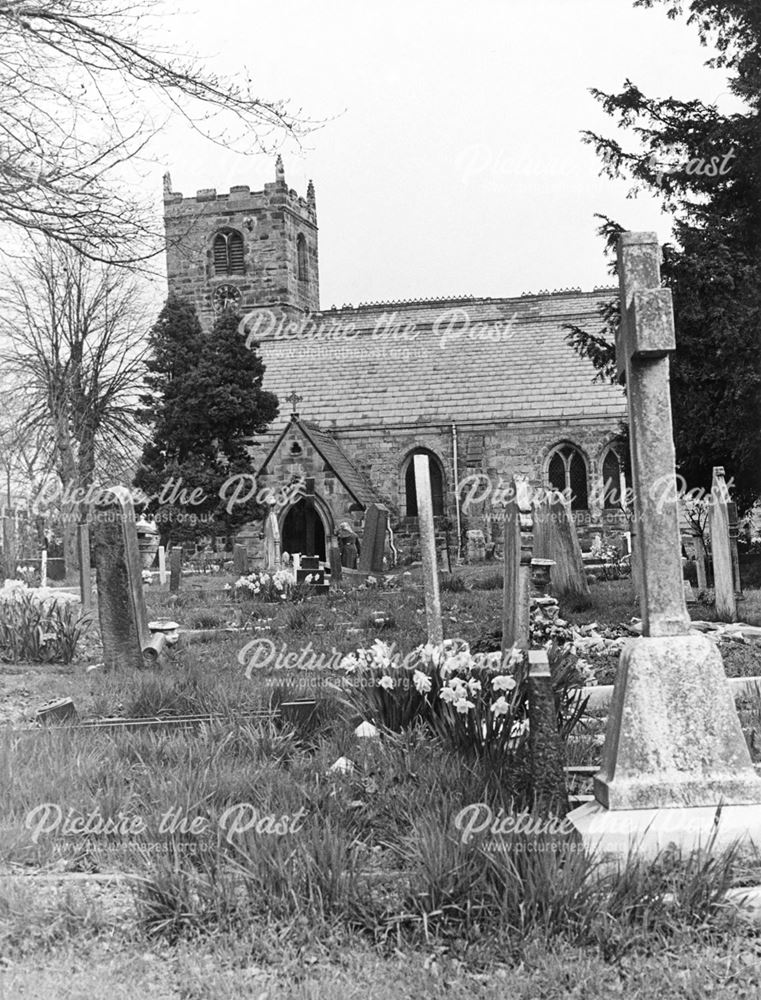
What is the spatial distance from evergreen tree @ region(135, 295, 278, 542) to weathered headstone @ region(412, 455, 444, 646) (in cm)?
1980

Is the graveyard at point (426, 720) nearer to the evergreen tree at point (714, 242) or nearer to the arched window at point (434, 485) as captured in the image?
the evergreen tree at point (714, 242)

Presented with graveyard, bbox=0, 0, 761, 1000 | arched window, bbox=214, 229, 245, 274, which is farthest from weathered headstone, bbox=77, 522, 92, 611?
arched window, bbox=214, 229, 245, 274

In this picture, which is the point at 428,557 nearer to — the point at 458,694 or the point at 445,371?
the point at 458,694

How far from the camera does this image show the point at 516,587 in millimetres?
8477

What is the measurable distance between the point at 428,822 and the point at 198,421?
26.5 meters

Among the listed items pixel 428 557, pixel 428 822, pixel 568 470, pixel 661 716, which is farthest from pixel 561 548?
pixel 568 470

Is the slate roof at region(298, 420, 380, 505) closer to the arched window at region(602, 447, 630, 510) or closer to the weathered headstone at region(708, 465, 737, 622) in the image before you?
the arched window at region(602, 447, 630, 510)

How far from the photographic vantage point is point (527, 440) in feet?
105

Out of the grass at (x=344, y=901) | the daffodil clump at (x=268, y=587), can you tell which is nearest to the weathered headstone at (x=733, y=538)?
the daffodil clump at (x=268, y=587)

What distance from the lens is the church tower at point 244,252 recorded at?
138ft

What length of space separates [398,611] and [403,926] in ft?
31.7

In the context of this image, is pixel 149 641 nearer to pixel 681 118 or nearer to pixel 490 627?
pixel 490 627

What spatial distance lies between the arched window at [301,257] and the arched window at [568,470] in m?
16.1

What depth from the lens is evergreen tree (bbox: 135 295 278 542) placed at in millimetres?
29219
